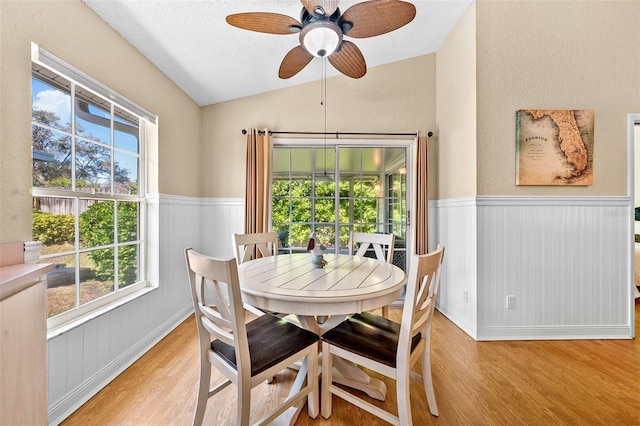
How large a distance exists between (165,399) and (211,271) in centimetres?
113

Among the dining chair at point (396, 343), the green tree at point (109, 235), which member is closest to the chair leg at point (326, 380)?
the dining chair at point (396, 343)

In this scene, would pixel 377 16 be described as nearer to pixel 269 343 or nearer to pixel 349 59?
pixel 349 59

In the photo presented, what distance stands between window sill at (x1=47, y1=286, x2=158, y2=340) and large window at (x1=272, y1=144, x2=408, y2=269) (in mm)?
1585

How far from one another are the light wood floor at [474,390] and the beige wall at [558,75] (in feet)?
4.46

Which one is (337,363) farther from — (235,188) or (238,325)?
(235,188)

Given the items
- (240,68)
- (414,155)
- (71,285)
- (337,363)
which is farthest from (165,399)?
(414,155)

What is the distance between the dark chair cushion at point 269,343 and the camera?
123 centimetres

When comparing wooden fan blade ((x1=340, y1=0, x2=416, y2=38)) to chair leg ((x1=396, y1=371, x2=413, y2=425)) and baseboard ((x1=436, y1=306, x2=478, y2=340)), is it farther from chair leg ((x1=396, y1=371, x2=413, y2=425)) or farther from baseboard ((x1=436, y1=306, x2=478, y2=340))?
baseboard ((x1=436, y1=306, x2=478, y2=340))

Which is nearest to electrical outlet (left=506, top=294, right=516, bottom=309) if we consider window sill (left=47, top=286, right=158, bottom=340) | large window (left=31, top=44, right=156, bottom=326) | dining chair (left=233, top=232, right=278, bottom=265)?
dining chair (left=233, top=232, right=278, bottom=265)

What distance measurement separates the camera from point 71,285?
1.67m

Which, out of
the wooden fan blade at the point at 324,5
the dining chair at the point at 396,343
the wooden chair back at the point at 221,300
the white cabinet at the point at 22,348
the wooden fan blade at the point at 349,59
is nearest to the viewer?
the white cabinet at the point at 22,348

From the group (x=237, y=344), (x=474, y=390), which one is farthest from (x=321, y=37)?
(x=474, y=390)

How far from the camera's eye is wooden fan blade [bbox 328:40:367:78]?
180 centimetres

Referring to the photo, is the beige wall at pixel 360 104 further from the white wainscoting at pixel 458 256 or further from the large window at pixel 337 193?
the white wainscoting at pixel 458 256
